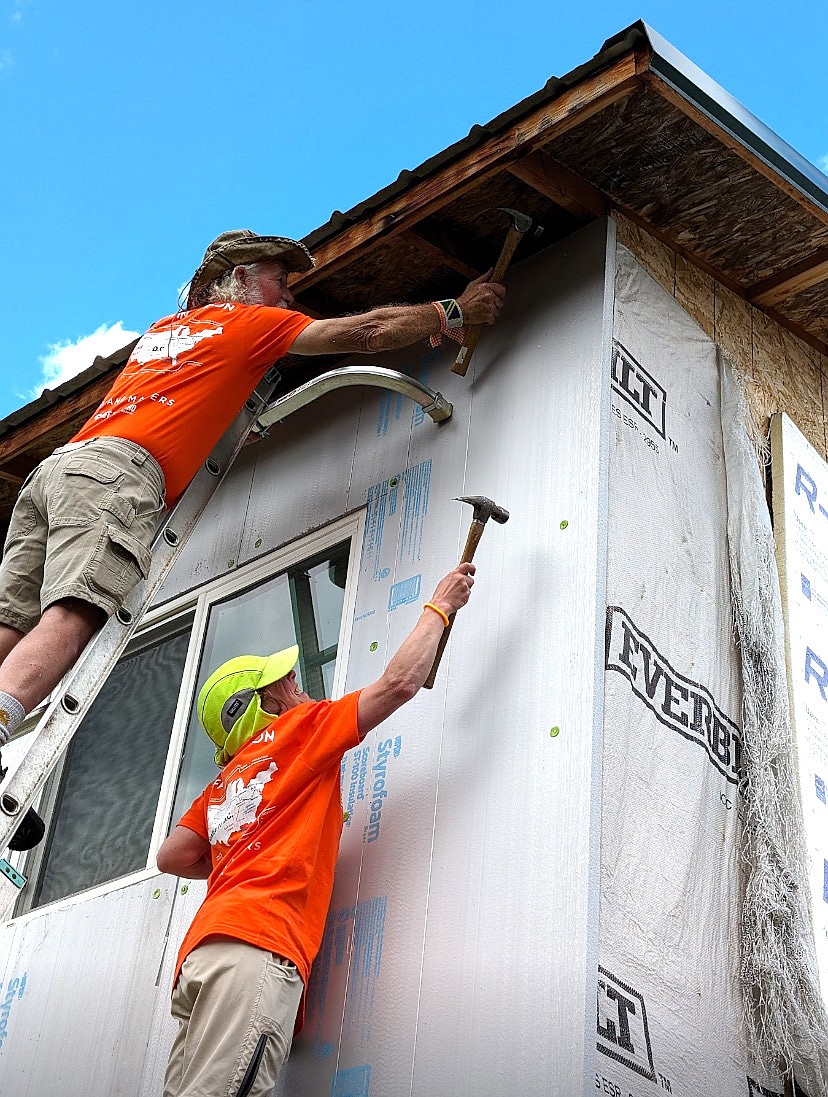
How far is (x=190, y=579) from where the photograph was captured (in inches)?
221

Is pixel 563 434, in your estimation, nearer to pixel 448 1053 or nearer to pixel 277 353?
pixel 277 353

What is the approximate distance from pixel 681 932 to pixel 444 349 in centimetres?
232

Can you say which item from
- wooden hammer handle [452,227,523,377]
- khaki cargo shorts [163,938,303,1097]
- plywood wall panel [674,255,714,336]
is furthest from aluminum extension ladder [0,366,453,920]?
plywood wall panel [674,255,714,336]

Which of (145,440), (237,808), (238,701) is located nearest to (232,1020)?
(237,808)

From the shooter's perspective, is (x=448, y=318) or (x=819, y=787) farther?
(x=448, y=318)

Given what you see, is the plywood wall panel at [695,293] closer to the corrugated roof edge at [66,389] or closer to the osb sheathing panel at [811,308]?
the osb sheathing panel at [811,308]

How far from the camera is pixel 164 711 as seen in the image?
210 inches

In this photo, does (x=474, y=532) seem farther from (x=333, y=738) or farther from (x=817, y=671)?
(x=817, y=671)

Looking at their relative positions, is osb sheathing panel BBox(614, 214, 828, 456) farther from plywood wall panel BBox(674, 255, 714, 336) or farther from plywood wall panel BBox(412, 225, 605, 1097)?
plywood wall panel BBox(412, 225, 605, 1097)

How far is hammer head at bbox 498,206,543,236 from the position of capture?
15.4ft

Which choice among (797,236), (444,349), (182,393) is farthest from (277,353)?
(797,236)

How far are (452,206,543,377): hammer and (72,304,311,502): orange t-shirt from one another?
2.05 ft

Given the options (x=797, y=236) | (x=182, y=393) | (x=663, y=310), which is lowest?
(x=182, y=393)

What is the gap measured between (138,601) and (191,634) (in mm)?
1469
